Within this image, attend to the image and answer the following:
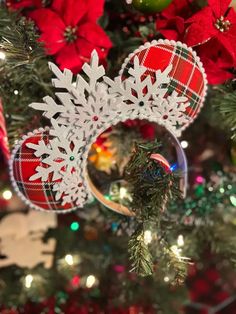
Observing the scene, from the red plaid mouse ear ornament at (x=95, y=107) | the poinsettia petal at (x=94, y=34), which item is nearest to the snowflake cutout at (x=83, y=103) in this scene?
the red plaid mouse ear ornament at (x=95, y=107)

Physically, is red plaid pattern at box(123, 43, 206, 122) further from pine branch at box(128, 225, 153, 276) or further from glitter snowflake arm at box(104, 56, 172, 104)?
pine branch at box(128, 225, 153, 276)

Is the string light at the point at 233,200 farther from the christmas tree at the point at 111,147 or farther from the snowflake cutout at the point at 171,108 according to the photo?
the snowflake cutout at the point at 171,108

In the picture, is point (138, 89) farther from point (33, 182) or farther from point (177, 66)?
point (33, 182)

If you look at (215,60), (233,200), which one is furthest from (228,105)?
(233,200)

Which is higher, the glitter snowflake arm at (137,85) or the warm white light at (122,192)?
the glitter snowflake arm at (137,85)

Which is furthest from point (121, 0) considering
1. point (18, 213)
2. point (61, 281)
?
point (61, 281)
